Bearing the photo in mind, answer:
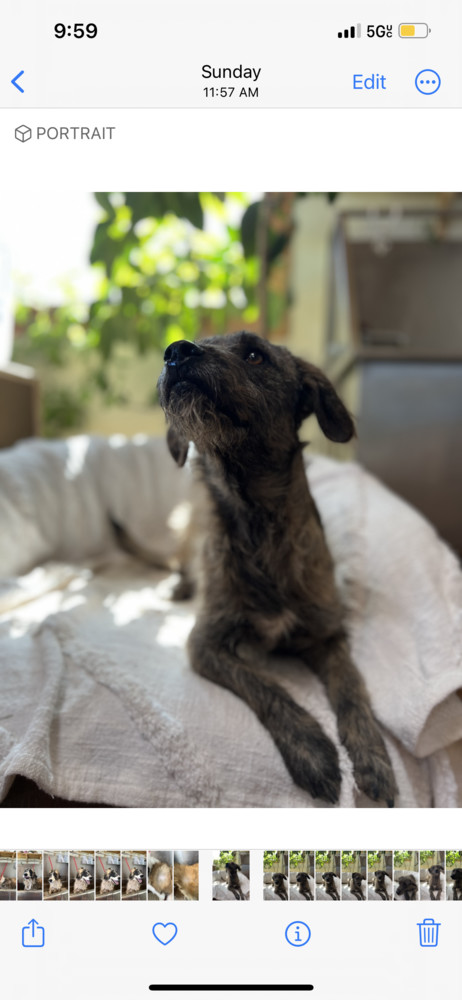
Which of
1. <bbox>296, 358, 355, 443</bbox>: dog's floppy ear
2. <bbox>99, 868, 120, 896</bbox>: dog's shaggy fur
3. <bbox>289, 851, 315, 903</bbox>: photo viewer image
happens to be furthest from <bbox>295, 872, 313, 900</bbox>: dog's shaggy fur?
<bbox>296, 358, 355, 443</bbox>: dog's floppy ear

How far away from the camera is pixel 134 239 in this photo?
1.73 meters

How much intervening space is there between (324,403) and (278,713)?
0.62 m

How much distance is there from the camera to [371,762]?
3.46 feet

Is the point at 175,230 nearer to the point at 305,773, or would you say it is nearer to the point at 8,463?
the point at 8,463

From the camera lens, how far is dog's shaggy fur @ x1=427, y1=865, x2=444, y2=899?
29.8 inches

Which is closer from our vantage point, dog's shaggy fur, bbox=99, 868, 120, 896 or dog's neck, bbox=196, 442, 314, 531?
dog's shaggy fur, bbox=99, 868, 120, 896

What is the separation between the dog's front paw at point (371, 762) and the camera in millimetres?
1021

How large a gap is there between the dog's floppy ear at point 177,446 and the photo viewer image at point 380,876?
2.58ft
